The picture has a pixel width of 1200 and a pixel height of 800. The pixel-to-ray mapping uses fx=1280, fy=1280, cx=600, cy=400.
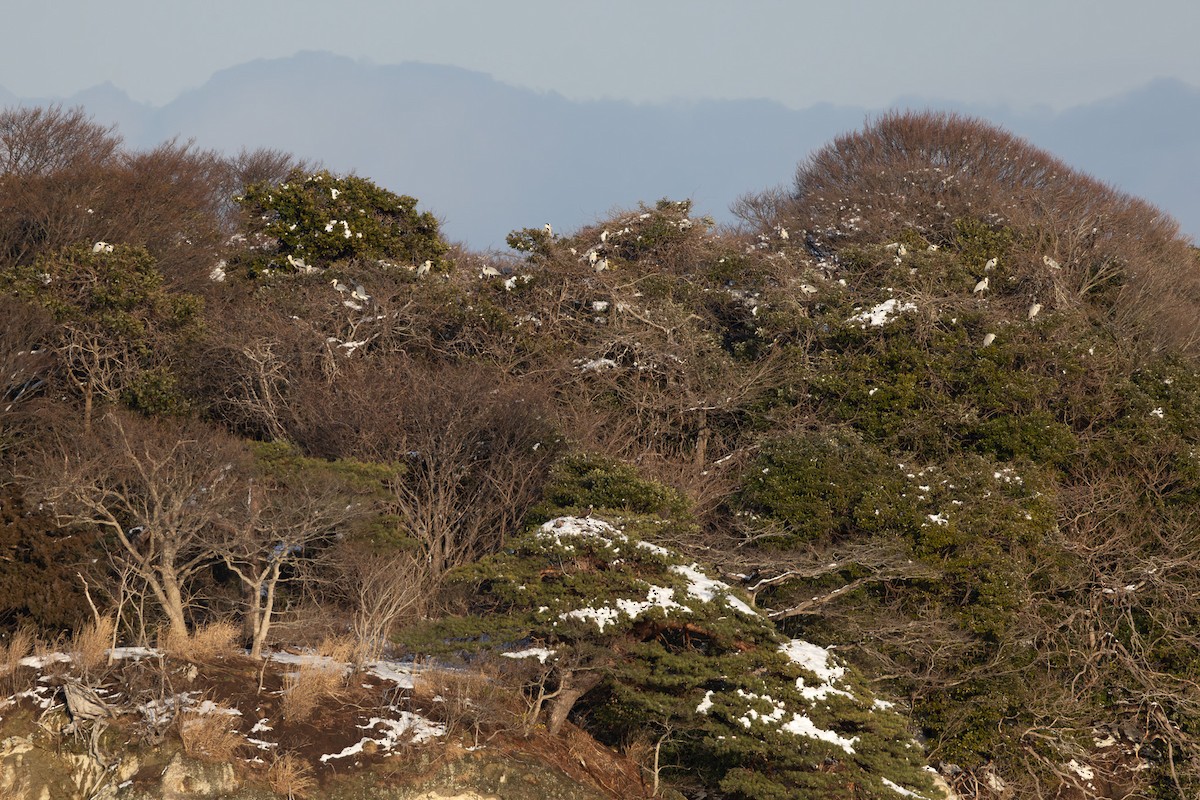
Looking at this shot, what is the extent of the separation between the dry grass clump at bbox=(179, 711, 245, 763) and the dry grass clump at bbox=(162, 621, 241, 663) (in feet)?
3.81

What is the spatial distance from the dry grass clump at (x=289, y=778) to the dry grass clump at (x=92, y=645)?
2312 mm

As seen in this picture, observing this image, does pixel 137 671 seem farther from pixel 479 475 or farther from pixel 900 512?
pixel 900 512

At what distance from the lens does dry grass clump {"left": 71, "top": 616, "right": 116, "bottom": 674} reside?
13430 millimetres

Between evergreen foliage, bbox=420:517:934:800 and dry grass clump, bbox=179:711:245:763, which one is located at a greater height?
evergreen foliage, bbox=420:517:934:800

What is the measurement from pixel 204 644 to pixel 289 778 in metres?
2.45

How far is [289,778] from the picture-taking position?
488 inches

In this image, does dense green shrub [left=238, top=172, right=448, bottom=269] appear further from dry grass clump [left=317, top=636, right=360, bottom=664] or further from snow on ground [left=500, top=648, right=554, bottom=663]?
snow on ground [left=500, top=648, right=554, bottom=663]

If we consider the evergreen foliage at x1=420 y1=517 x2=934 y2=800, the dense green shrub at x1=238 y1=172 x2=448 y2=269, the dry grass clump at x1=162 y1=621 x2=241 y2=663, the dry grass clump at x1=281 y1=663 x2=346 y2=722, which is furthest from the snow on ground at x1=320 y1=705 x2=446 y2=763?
the dense green shrub at x1=238 y1=172 x2=448 y2=269

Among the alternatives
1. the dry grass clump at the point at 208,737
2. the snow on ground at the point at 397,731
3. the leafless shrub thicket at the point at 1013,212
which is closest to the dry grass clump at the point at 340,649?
the snow on ground at the point at 397,731

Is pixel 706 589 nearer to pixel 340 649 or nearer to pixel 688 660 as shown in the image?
pixel 688 660

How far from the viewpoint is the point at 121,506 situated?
52.5 ft

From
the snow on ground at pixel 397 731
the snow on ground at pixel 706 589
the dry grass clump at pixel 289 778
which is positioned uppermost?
the snow on ground at pixel 706 589

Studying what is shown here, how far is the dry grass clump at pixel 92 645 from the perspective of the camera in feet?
44.1

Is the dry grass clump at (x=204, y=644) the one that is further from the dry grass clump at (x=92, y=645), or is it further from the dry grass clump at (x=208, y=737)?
the dry grass clump at (x=208, y=737)
